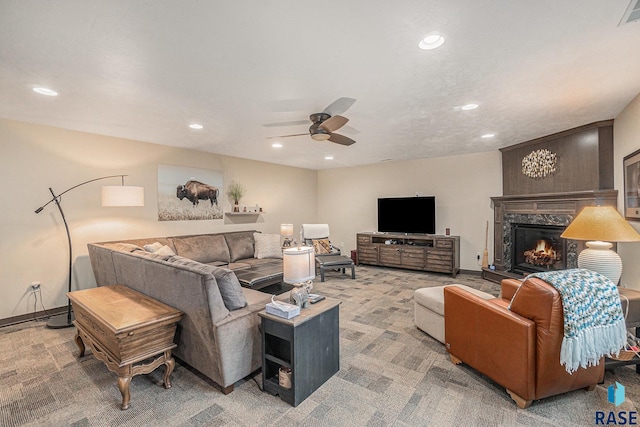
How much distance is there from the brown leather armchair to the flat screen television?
12.9 feet

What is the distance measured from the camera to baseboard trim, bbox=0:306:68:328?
138 inches

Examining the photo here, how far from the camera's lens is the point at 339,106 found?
2949mm

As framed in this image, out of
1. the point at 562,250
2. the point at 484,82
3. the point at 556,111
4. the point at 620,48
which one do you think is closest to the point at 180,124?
the point at 484,82

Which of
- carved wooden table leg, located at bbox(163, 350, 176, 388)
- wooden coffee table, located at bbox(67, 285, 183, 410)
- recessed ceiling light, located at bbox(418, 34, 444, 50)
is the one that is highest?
Answer: recessed ceiling light, located at bbox(418, 34, 444, 50)

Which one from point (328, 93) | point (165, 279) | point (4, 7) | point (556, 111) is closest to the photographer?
point (4, 7)

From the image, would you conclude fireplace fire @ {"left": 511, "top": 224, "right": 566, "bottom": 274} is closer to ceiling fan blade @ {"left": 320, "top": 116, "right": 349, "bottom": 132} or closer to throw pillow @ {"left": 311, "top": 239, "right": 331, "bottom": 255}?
throw pillow @ {"left": 311, "top": 239, "right": 331, "bottom": 255}

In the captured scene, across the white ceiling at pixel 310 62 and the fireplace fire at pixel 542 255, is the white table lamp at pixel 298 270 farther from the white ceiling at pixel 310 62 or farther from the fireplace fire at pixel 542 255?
the fireplace fire at pixel 542 255

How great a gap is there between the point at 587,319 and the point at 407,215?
4649 mm

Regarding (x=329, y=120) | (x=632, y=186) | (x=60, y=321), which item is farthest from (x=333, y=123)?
(x=60, y=321)

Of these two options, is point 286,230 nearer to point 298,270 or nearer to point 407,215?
point 407,215

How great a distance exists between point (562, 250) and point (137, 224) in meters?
6.70

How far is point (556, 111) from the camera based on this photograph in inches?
128

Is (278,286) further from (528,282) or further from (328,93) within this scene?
(528,282)

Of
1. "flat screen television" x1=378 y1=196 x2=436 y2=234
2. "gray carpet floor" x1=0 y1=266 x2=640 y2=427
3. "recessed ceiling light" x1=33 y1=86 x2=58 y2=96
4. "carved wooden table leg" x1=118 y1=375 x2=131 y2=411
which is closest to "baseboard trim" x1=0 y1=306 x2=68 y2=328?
"gray carpet floor" x1=0 y1=266 x2=640 y2=427
